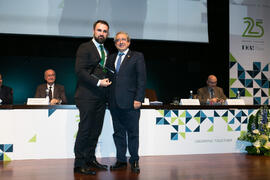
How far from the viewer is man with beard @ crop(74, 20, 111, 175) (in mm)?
2598

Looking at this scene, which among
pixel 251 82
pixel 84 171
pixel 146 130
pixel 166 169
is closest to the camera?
pixel 84 171

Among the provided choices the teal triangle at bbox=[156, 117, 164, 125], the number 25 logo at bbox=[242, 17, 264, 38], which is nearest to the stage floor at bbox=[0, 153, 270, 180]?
the teal triangle at bbox=[156, 117, 164, 125]

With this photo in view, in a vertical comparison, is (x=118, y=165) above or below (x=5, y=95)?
below

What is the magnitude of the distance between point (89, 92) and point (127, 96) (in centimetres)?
37

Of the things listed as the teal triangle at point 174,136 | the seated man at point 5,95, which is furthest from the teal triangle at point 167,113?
the seated man at point 5,95

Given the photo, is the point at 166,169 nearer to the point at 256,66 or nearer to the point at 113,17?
the point at 113,17

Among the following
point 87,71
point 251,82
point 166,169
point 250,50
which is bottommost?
point 166,169

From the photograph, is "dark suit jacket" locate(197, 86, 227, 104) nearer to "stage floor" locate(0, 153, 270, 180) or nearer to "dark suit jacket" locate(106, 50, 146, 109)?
"stage floor" locate(0, 153, 270, 180)

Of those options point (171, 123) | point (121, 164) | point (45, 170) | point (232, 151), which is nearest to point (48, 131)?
point (45, 170)

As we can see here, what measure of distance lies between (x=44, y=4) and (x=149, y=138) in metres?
3.44

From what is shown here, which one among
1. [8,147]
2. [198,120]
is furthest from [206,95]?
[8,147]

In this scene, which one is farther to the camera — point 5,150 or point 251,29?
point 251,29

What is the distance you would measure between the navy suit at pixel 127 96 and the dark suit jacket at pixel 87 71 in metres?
0.17

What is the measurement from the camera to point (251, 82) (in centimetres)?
641
